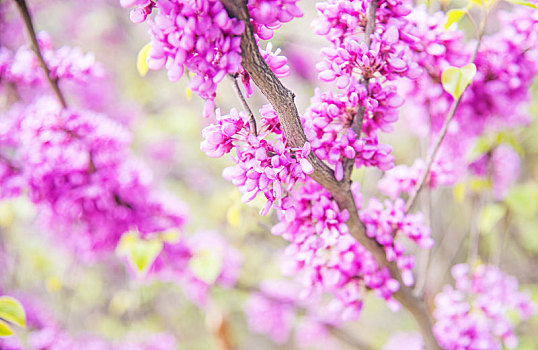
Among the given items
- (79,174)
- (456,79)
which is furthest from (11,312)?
(456,79)

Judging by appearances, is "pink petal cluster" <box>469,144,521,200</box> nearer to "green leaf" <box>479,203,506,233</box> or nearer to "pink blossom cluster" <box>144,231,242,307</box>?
"green leaf" <box>479,203,506,233</box>

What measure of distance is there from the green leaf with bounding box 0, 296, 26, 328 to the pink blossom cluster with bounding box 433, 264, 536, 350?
1.12 meters

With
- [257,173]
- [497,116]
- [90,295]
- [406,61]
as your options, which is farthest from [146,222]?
[90,295]

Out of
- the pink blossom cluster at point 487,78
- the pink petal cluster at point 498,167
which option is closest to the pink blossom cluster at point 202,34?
the pink blossom cluster at point 487,78

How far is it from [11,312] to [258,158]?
0.70m

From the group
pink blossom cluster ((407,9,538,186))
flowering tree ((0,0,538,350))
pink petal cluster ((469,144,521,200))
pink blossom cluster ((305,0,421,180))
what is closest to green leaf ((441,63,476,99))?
flowering tree ((0,0,538,350))

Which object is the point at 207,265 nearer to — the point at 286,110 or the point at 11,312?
the point at 11,312

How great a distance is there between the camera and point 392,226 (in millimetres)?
1002

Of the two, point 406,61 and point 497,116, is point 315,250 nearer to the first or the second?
point 406,61

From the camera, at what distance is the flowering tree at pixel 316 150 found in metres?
0.73

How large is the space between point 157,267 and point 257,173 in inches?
48.6

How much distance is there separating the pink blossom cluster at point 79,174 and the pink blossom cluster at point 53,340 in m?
0.53

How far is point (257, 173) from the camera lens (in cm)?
74

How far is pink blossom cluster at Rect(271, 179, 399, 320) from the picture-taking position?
0.86 meters
